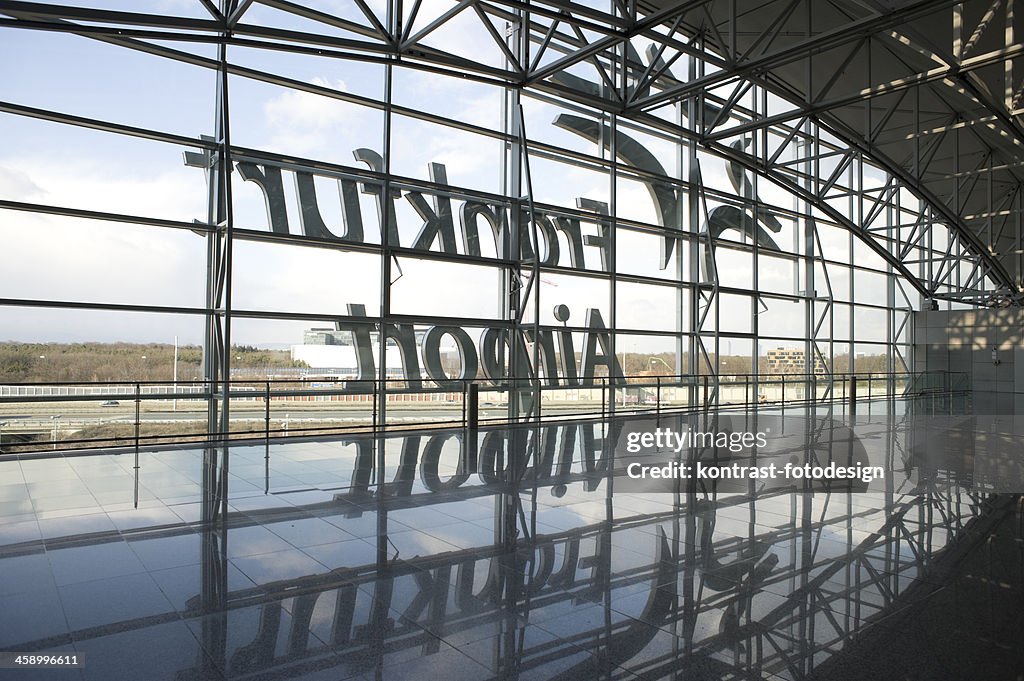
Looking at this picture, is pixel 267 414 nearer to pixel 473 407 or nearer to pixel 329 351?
pixel 329 351

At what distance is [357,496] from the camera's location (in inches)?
236

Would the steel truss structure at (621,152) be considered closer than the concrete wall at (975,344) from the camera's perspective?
Yes

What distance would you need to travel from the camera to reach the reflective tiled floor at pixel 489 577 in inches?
117

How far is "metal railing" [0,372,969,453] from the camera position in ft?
27.0

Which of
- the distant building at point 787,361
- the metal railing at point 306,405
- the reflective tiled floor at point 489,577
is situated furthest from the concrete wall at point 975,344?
the reflective tiled floor at point 489,577

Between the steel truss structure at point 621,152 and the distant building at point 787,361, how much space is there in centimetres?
29

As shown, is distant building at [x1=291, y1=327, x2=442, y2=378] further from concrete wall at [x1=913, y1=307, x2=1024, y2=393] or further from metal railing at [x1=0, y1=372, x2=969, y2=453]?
concrete wall at [x1=913, y1=307, x2=1024, y2=393]

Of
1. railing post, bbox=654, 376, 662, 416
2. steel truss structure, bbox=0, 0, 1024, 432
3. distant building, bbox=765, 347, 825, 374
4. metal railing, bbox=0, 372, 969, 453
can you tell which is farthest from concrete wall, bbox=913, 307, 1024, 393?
railing post, bbox=654, 376, 662, 416

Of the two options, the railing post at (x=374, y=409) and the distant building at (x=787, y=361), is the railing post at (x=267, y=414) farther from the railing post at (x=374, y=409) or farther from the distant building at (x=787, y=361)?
the distant building at (x=787, y=361)

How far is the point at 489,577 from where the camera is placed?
3.97 m

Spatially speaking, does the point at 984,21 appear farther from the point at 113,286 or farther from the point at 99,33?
the point at 113,286

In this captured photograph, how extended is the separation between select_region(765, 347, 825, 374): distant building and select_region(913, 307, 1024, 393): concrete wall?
6347mm

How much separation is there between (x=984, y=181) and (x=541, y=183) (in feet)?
56.3

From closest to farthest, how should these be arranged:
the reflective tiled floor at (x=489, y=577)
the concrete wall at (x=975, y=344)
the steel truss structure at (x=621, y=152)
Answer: the reflective tiled floor at (x=489, y=577)
the steel truss structure at (x=621, y=152)
the concrete wall at (x=975, y=344)
